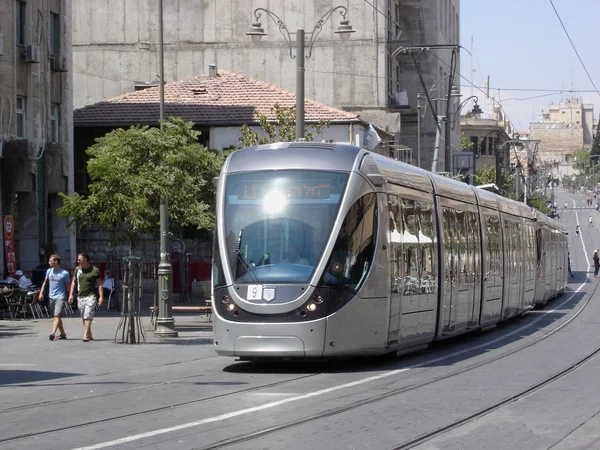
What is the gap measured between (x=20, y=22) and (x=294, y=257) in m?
22.7

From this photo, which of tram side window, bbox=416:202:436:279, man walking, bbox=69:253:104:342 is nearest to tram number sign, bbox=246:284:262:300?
tram side window, bbox=416:202:436:279

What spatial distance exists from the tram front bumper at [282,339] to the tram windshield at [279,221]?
22.3 inches

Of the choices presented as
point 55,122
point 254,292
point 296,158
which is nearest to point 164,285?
point 296,158

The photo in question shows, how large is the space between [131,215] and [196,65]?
31.2m

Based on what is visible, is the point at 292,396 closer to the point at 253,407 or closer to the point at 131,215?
the point at 253,407

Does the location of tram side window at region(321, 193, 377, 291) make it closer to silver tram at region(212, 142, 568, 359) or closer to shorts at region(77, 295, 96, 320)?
silver tram at region(212, 142, 568, 359)

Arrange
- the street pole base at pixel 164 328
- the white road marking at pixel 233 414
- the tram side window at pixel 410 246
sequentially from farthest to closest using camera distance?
the street pole base at pixel 164 328 < the tram side window at pixel 410 246 < the white road marking at pixel 233 414

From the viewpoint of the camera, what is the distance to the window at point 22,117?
3559 centimetres

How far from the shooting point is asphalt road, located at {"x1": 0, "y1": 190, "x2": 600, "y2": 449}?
32.2ft

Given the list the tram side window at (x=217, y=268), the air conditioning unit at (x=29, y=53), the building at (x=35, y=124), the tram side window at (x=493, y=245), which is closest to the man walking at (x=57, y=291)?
the tram side window at (x=217, y=268)

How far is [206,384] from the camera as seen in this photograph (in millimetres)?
14570

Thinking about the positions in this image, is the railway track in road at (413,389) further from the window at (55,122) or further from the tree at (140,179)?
the window at (55,122)

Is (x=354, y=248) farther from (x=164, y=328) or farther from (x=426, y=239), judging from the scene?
(x=164, y=328)

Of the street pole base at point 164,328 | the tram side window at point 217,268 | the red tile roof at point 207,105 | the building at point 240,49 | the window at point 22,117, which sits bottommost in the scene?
the street pole base at point 164,328
